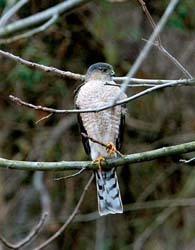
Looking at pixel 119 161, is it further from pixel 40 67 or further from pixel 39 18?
pixel 39 18

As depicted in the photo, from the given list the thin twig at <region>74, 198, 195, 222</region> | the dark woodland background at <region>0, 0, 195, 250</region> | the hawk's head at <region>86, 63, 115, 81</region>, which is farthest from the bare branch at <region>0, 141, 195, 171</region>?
the thin twig at <region>74, 198, 195, 222</region>

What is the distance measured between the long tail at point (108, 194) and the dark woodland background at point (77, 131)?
1.47 meters

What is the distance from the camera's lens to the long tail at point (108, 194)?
499 centimetres

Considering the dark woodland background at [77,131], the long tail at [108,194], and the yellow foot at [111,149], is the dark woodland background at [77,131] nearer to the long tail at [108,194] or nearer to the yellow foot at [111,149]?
the long tail at [108,194]

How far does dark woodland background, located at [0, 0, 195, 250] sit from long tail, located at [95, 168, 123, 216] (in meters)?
1.47

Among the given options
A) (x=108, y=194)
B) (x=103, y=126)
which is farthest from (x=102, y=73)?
(x=108, y=194)

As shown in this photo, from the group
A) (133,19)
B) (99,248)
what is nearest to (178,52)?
(133,19)

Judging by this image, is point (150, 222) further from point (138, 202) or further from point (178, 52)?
point (178, 52)

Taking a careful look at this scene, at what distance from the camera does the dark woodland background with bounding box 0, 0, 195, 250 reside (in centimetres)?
643

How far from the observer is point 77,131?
6824 millimetres

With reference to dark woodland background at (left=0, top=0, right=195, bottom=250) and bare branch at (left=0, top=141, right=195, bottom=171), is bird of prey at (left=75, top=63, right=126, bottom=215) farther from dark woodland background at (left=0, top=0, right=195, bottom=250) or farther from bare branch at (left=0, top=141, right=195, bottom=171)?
dark woodland background at (left=0, top=0, right=195, bottom=250)

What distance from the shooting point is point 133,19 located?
6.51 metres

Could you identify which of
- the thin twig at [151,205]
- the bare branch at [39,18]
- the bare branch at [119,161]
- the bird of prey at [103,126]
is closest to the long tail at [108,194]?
the bird of prey at [103,126]

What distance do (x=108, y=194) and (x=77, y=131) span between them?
184cm
